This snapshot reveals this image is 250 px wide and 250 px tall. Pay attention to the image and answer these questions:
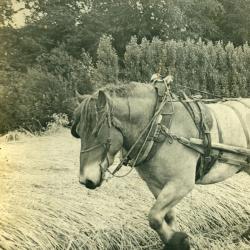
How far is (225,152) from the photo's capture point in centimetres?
477

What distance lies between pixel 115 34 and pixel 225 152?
14318mm

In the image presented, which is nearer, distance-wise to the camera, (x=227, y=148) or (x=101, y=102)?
(x=101, y=102)

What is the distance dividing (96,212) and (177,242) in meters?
1.24

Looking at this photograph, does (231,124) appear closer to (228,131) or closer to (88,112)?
(228,131)

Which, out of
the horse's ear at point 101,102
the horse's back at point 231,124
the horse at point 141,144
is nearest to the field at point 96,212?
the horse at point 141,144

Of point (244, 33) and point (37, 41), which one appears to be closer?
point (37, 41)

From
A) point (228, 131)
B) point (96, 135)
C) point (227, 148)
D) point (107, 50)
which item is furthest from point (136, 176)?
point (107, 50)

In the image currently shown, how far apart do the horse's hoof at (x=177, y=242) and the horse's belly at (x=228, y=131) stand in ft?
2.40

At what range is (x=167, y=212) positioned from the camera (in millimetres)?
4195

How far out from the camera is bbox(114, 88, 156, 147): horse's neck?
13.7ft

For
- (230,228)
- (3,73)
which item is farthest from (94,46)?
(230,228)

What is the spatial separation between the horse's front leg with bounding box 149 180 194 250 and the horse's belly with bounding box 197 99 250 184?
0.61m

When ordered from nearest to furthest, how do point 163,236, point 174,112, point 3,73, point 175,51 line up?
point 163,236
point 174,112
point 175,51
point 3,73

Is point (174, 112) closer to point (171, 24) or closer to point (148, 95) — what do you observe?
point (148, 95)
